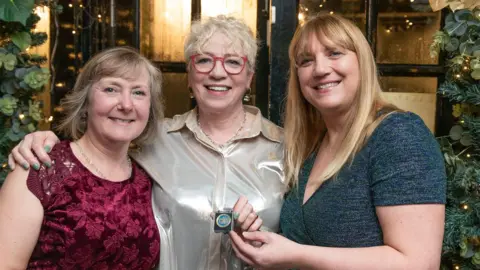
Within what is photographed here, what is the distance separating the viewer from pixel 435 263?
4.98 feet

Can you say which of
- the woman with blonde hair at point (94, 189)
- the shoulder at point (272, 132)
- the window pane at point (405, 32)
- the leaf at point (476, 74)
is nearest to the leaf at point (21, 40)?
the woman with blonde hair at point (94, 189)

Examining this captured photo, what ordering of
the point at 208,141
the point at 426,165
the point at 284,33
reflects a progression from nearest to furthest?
the point at 426,165 → the point at 208,141 → the point at 284,33

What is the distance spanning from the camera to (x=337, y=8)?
2.56 m

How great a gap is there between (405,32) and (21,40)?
1.67 meters

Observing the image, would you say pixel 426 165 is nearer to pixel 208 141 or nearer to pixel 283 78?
pixel 208 141

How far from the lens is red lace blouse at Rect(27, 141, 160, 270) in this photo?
1.70m

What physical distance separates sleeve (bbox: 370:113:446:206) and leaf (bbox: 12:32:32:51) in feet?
4.43

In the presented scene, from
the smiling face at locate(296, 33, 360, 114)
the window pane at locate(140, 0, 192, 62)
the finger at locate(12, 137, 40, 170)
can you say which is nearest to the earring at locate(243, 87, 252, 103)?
the window pane at locate(140, 0, 192, 62)

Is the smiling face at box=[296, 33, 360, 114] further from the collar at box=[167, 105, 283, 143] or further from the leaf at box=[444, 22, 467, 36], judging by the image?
the leaf at box=[444, 22, 467, 36]

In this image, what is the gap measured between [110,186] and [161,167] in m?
0.25

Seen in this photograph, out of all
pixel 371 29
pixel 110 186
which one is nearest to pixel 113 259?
pixel 110 186

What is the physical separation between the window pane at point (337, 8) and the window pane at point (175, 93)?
637mm

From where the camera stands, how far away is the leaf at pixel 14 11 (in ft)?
6.45

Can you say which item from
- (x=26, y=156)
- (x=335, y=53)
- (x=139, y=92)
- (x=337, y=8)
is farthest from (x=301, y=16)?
(x=26, y=156)
